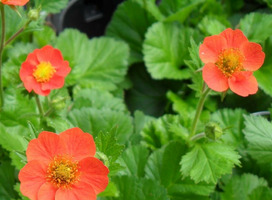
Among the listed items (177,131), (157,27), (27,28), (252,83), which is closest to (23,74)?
(27,28)

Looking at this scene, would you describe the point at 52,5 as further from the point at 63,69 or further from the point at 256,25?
the point at 256,25

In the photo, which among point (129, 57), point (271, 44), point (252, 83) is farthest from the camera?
point (129, 57)

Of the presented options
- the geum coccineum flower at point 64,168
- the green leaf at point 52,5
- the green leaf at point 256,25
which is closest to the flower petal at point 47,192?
the geum coccineum flower at point 64,168

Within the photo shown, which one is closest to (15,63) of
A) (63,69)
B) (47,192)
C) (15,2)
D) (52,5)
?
(52,5)

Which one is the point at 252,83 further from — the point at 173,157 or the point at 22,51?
the point at 22,51

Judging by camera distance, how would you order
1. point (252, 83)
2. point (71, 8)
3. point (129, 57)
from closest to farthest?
point (252, 83) → point (129, 57) → point (71, 8)

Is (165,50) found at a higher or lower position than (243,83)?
lower
